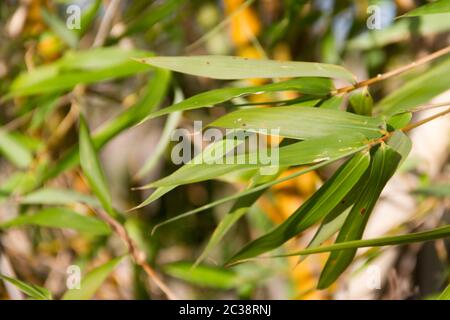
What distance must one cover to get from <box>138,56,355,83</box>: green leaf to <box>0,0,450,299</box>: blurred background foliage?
0.87 ft

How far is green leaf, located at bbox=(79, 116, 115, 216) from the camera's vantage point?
0.79 m

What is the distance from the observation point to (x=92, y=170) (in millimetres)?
800

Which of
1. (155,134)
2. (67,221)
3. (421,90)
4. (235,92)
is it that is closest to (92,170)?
(67,221)

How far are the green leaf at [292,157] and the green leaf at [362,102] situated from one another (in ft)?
0.30

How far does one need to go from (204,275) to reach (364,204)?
491 mm

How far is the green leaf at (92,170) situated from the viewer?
79 centimetres

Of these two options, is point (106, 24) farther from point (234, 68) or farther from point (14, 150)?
point (234, 68)

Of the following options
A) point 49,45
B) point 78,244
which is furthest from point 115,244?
point 49,45

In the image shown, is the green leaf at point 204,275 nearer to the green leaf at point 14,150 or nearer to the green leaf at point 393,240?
the green leaf at point 14,150

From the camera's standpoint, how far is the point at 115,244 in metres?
1.37

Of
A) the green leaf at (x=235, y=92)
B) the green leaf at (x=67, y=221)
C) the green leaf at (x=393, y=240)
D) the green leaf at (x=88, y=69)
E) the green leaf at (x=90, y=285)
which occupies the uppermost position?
the green leaf at (x=88, y=69)

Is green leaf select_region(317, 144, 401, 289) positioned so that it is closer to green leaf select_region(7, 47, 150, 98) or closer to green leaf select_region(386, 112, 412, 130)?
green leaf select_region(386, 112, 412, 130)

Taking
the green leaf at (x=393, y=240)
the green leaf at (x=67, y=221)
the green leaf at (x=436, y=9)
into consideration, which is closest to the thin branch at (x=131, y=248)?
the green leaf at (x=67, y=221)
